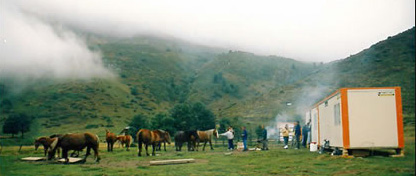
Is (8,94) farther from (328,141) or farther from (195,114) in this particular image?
(195,114)

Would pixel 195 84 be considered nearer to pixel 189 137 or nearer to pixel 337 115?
pixel 189 137

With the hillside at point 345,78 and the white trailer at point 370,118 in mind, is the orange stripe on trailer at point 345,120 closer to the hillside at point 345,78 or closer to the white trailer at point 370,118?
the white trailer at point 370,118

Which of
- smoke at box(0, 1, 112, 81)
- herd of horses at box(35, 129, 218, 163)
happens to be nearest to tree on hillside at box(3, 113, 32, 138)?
herd of horses at box(35, 129, 218, 163)

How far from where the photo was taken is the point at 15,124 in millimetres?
22578

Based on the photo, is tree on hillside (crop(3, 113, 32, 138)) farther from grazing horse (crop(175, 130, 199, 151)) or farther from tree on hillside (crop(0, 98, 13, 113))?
grazing horse (crop(175, 130, 199, 151))

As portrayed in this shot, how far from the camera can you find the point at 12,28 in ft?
62.4

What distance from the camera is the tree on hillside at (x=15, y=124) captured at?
2206 cm

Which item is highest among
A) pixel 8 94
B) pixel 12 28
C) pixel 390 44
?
pixel 390 44

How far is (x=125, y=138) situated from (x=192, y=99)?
62.2 metres

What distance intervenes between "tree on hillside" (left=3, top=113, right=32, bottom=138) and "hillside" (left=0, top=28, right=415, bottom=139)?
66cm

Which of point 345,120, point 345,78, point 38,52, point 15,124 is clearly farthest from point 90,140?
point 345,78

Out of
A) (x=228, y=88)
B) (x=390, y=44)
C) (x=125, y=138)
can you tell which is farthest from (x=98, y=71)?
(x=390, y=44)

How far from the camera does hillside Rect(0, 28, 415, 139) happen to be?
3123cm

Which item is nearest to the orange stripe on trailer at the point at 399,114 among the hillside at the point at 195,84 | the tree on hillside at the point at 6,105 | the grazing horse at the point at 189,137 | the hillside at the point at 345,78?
the hillside at the point at 195,84
